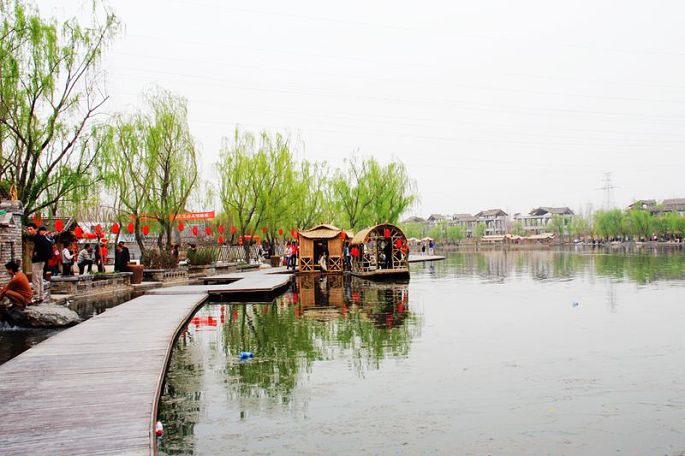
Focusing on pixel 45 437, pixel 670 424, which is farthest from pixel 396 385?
pixel 45 437

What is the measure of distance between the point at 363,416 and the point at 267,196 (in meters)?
27.9

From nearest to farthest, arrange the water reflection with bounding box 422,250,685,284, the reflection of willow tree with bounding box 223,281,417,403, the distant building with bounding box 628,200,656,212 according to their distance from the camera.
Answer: the reflection of willow tree with bounding box 223,281,417,403, the water reflection with bounding box 422,250,685,284, the distant building with bounding box 628,200,656,212

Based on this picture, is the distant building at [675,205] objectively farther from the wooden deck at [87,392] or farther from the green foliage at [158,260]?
the wooden deck at [87,392]

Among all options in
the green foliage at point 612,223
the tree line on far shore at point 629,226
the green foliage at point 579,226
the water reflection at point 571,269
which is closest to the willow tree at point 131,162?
the water reflection at point 571,269

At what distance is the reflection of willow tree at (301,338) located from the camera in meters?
7.84

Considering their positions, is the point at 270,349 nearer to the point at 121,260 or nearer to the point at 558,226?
the point at 121,260

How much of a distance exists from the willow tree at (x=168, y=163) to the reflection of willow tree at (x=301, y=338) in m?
11.7

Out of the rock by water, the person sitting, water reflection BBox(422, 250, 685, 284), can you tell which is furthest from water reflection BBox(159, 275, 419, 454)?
water reflection BBox(422, 250, 685, 284)

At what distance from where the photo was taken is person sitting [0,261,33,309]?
11273mm

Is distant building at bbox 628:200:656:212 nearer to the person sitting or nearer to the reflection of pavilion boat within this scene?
the reflection of pavilion boat

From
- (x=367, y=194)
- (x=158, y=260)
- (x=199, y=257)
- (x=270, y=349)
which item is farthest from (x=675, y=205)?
(x=270, y=349)

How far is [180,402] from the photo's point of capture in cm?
673

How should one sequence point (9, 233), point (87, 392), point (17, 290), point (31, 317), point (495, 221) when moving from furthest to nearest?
point (495, 221) → point (9, 233) → point (17, 290) → point (31, 317) → point (87, 392)

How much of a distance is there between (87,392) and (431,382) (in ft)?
13.0
